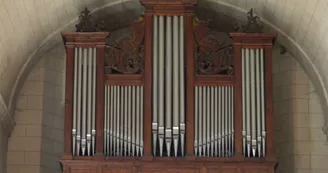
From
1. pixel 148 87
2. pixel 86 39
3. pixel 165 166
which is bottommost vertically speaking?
pixel 165 166

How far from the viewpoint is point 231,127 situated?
12.5 metres

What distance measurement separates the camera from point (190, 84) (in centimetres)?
1266

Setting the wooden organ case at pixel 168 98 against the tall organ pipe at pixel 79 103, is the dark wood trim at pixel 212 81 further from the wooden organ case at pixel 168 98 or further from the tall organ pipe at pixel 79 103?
the tall organ pipe at pixel 79 103

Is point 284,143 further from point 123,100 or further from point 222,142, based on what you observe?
point 123,100

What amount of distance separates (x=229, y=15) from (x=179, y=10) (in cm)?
121

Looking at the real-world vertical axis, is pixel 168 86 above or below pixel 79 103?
above

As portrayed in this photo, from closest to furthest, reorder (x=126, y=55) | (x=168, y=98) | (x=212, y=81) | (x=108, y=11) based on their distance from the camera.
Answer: (x=168, y=98)
(x=212, y=81)
(x=126, y=55)
(x=108, y=11)

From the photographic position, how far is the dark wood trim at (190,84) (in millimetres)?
12383

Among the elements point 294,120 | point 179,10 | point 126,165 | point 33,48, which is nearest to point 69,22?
point 33,48

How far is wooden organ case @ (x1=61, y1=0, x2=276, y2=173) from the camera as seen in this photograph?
40.3 ft

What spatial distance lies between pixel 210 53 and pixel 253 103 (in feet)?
3.06

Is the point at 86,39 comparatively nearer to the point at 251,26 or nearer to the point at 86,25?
the point at 86,25

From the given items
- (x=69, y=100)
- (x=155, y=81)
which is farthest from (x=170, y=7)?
(x=69, y=100)

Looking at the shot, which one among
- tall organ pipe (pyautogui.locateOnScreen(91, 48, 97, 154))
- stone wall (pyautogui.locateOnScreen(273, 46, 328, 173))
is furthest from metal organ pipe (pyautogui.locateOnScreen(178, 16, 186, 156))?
stone wall (pyautogui.locateOnScreen(273, 46, 328, 173))
